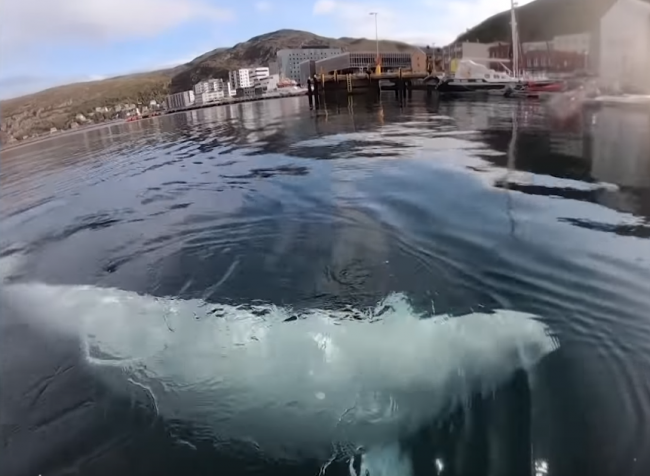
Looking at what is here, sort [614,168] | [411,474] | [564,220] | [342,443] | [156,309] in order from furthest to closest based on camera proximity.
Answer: [614,168] < [564,220] < [156,309] < [342,443] < [411,474]

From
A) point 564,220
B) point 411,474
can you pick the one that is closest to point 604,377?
point 411,474

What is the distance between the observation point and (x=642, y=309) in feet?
13.1

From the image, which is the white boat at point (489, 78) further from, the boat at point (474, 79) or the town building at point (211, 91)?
the town building at point (211, 91)

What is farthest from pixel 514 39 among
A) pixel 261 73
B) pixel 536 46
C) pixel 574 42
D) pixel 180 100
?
pixel 261 73

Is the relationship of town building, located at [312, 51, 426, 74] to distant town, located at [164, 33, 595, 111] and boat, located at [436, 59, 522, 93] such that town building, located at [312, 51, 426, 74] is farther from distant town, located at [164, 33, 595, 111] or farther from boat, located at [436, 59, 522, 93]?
boat, located at [436, 59, 522, 93]

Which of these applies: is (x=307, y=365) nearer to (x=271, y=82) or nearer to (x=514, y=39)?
(x=514, y=39)

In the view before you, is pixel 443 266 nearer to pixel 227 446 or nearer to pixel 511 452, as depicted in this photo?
pixel 511 452

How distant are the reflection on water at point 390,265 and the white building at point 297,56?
61.8m

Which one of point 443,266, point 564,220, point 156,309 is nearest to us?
point 156,309

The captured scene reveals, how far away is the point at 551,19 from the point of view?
31188 millimetres

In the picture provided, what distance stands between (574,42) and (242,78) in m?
67.7

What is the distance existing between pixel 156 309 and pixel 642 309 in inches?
175

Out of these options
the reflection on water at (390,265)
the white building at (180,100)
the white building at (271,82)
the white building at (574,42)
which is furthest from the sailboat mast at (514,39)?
the white building at (271,82)

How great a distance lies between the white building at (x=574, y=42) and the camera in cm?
2903
